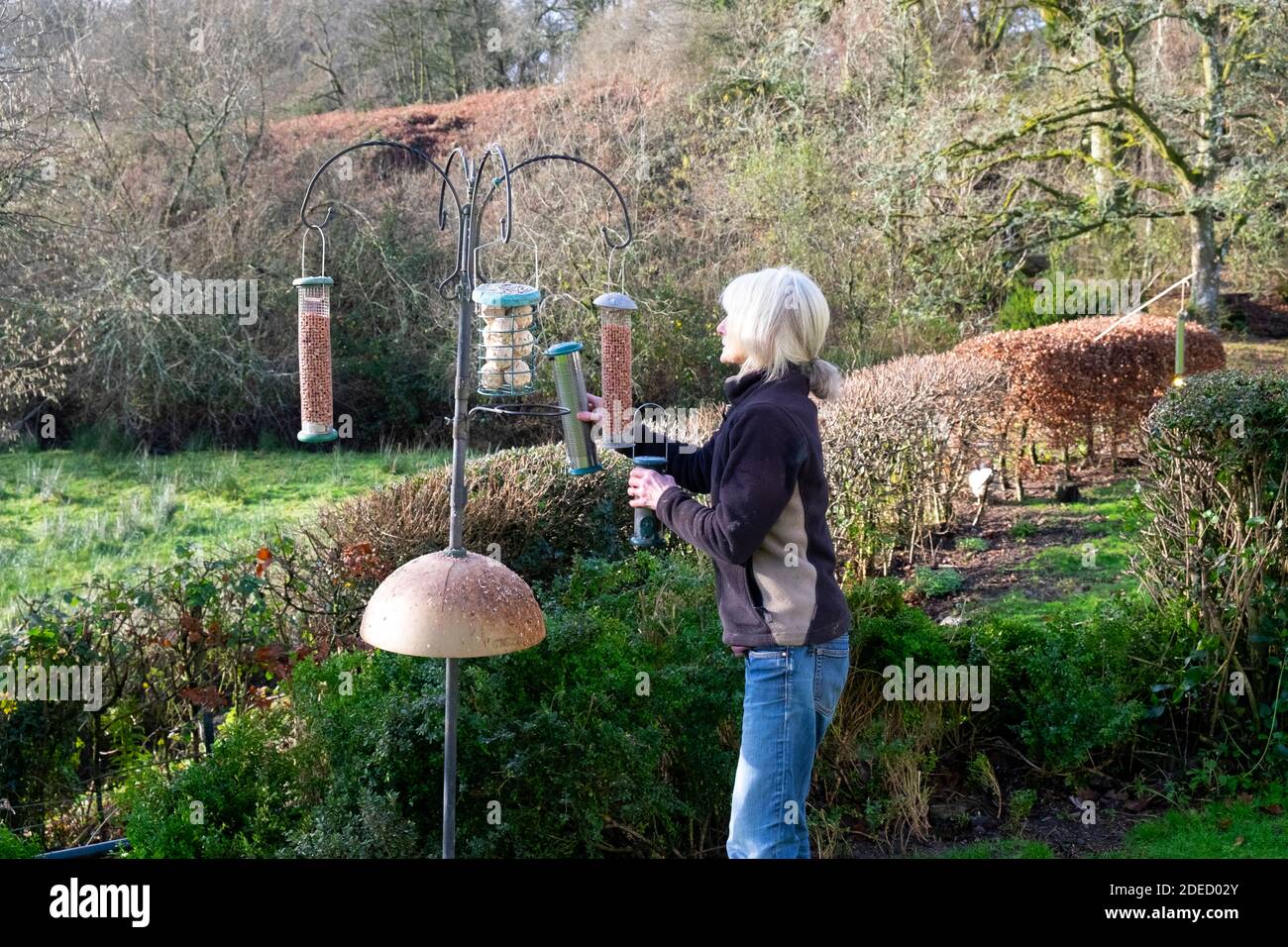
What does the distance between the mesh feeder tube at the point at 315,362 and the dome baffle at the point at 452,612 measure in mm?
769

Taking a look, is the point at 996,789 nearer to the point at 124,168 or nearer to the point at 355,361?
the point at 355,361

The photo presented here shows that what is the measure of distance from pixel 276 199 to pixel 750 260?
621cm

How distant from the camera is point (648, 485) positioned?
315 centimetres

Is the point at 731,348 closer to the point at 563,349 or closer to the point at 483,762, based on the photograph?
the point at 563,349

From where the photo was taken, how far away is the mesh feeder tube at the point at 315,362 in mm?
3527

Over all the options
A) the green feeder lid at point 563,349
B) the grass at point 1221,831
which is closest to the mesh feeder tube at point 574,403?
the green feeder lid at point 563,349

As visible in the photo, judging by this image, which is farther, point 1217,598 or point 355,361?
point 355,361

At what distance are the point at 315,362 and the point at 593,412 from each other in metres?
0.93

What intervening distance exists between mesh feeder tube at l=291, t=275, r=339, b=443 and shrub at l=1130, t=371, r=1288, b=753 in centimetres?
339

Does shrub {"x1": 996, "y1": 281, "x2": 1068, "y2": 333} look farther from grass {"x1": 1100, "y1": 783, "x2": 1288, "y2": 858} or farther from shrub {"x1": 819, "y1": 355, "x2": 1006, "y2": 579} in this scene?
grass {"x1": 1100, "y1": 783, "x2": 1288, "y2": 858}

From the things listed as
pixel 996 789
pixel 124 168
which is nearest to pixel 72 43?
pixel 124 168

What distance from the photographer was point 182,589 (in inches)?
198

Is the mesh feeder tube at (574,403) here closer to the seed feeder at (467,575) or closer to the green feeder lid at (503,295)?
the seed feeder at (467,575)

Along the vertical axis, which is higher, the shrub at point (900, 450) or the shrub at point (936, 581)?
the shrub at point (900, 450)
